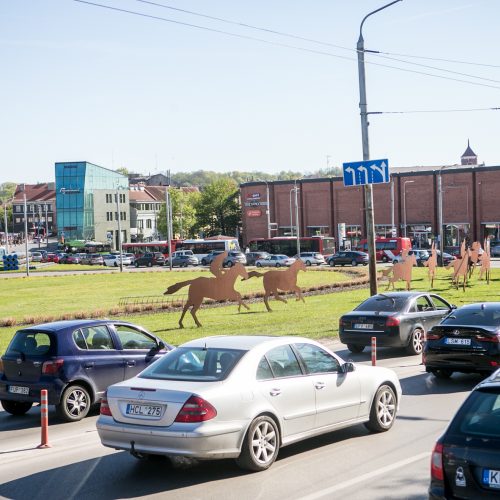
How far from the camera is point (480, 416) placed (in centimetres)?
615

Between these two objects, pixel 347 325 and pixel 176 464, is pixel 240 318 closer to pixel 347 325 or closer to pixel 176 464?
pixel 347 325

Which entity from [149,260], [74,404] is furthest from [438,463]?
[149,260]

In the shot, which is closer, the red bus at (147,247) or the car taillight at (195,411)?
the car taillight at (195,411)

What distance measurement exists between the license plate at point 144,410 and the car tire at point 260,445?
94cm

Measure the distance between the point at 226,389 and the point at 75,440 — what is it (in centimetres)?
336

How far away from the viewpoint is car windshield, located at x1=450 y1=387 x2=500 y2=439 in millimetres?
6043

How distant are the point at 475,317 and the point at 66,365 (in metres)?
7.01

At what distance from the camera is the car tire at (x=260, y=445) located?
865cm

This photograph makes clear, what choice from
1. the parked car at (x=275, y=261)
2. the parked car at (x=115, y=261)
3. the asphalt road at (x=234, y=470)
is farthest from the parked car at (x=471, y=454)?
the parked car at (x=115, y=261)

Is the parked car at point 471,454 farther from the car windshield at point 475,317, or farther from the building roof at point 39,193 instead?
the building roof at point 39,193

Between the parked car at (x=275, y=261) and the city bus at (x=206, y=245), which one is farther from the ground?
the city bus at (x=206, y=245)

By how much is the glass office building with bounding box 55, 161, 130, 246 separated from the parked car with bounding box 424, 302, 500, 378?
353 ft

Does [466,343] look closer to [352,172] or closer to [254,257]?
[352,172]

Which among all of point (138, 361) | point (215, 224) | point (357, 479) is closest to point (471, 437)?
point (357, 479)
